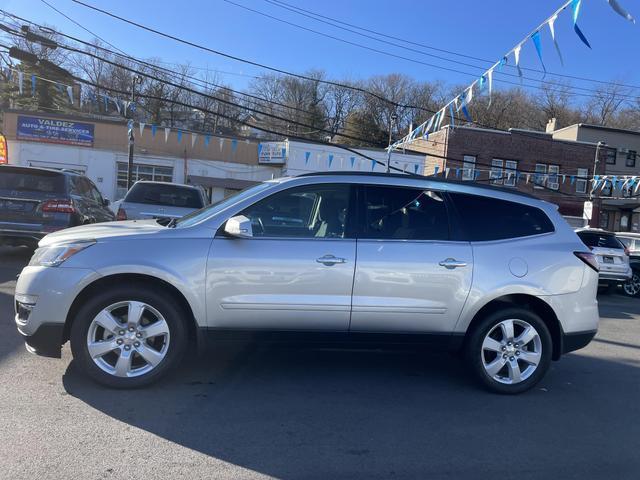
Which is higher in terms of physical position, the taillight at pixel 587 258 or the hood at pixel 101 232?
the taillight at pixel 587 258

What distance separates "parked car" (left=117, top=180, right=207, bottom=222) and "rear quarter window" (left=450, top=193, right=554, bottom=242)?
690cm

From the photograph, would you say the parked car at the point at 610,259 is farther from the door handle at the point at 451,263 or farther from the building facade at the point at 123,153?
the building facade at the point at 123,153

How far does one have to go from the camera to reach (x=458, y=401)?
429 centimetres

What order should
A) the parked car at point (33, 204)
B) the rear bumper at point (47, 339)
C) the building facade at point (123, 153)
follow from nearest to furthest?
1. the rear bumper at point (47, 339)
2. the parked car at point (33, 204)
3. the building facade at point (123, 153)

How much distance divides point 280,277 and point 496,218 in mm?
1989

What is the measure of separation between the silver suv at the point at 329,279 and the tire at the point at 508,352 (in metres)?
0.01

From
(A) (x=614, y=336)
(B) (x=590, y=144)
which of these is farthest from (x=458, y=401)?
(B) (x=590, y=144)

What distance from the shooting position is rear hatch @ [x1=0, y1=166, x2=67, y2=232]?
8812 mm

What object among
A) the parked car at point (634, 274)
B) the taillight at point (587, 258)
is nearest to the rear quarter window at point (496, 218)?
the taillight at point (587, 258)

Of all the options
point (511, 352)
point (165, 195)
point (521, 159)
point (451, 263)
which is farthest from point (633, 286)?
point (521, 159)

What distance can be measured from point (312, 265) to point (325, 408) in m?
1.11

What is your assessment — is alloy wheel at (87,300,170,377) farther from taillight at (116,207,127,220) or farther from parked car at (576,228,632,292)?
parked car at (576,228,632,292)

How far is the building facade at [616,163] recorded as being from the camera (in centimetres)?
3344

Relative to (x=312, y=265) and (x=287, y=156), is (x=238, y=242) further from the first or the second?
(x=287, y=156)
